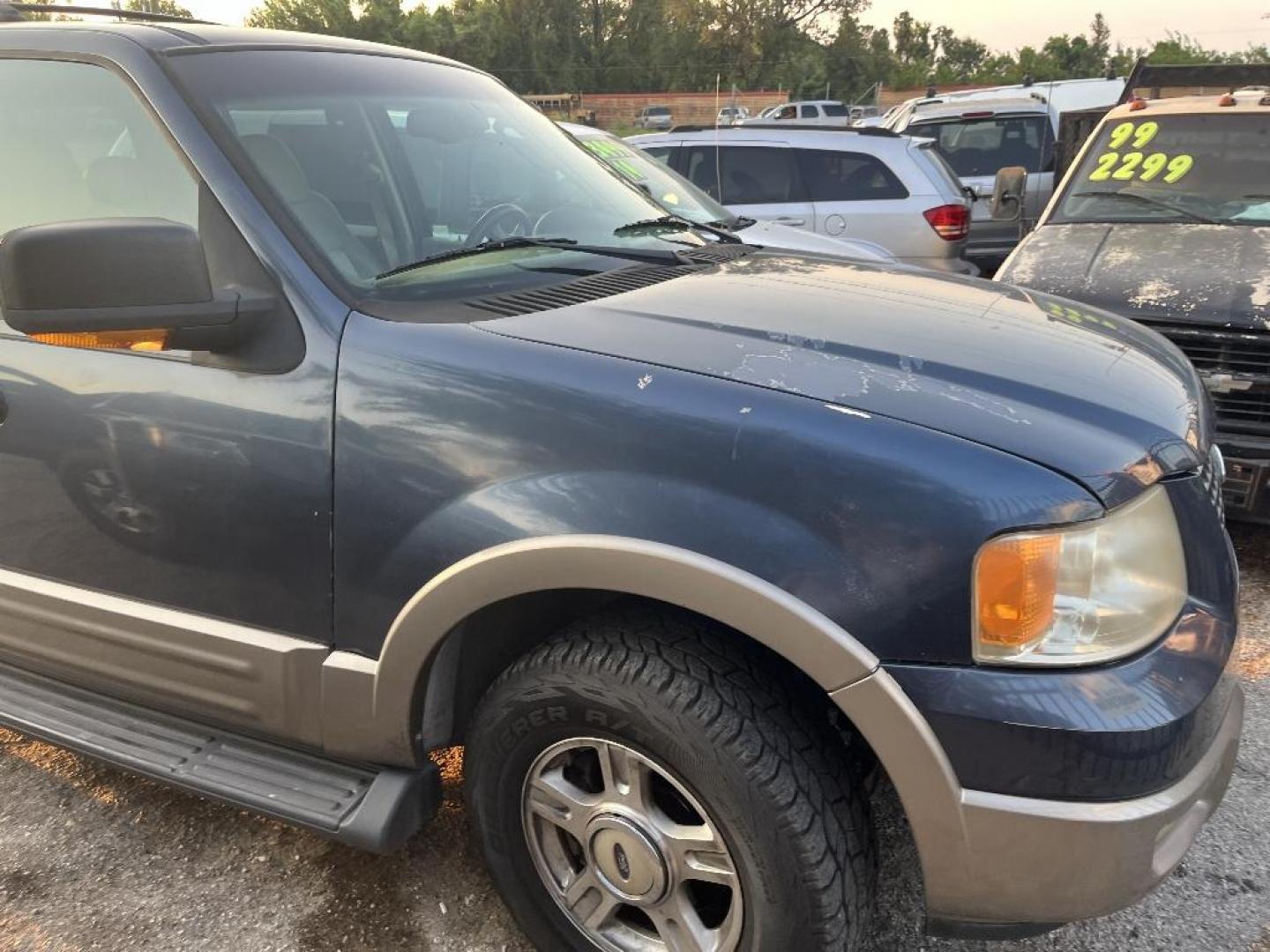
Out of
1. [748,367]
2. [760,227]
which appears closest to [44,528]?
[748,367]

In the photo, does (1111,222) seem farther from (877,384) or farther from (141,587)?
(141,587)

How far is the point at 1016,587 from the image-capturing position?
156 centimetres

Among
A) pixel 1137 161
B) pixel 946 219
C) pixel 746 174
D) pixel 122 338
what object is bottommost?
pixel 946 219

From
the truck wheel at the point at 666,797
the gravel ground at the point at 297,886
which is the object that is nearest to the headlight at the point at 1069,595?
the truck wheel at the point at 666,797

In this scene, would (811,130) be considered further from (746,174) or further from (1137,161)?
(1137,161)

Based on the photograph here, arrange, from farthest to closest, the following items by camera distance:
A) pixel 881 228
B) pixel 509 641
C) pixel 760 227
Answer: pixel 881 228, pixel 760 227, pixel 509 641

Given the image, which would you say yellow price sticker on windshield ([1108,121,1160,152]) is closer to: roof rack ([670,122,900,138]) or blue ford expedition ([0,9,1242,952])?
roof rack ([670,122,900,138])

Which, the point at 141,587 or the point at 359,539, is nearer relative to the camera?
the point at 359,539

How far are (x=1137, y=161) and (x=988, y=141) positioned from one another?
613 cm

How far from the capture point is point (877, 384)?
1.73m

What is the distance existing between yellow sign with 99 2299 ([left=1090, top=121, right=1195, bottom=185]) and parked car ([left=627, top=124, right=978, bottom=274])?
1997 mm

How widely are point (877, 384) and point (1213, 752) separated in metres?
0.86

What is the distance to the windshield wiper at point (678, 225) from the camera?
2779 millimetres

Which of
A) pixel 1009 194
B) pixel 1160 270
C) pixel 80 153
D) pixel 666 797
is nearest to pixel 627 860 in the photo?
pixel 666 797
